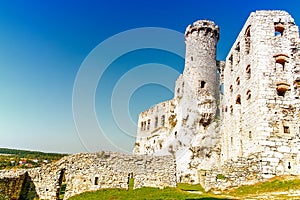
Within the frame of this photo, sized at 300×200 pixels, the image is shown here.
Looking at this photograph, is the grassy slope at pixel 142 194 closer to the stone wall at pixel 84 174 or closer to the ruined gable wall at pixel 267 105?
the stone wall at pixel 84 174

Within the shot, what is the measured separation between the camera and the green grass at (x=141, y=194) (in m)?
13.5

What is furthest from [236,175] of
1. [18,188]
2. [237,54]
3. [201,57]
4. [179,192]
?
[201,57]

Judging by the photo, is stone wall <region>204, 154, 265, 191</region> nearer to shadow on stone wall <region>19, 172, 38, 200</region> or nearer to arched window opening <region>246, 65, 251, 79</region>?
arched window opening <region>246, 65, 251, 79</region>

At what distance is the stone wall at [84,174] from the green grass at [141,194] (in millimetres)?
538

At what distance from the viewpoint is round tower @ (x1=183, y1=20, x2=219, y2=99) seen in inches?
1431

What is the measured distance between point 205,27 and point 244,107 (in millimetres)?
19414

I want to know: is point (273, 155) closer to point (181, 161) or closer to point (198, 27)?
point (181, 161)

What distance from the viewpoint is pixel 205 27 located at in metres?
38.6

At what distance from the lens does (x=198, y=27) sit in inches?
1517

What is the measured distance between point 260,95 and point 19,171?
1828 cm

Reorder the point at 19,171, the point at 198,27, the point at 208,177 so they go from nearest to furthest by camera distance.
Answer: the point at 208,177, the point at 19,171, the point at 198,27

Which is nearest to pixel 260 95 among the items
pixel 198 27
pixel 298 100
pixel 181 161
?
pixel 298 100

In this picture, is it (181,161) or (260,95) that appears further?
(181,161)

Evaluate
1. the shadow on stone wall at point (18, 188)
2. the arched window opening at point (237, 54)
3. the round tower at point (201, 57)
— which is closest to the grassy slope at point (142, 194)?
the shadow on stone wall at point (18, 188)
